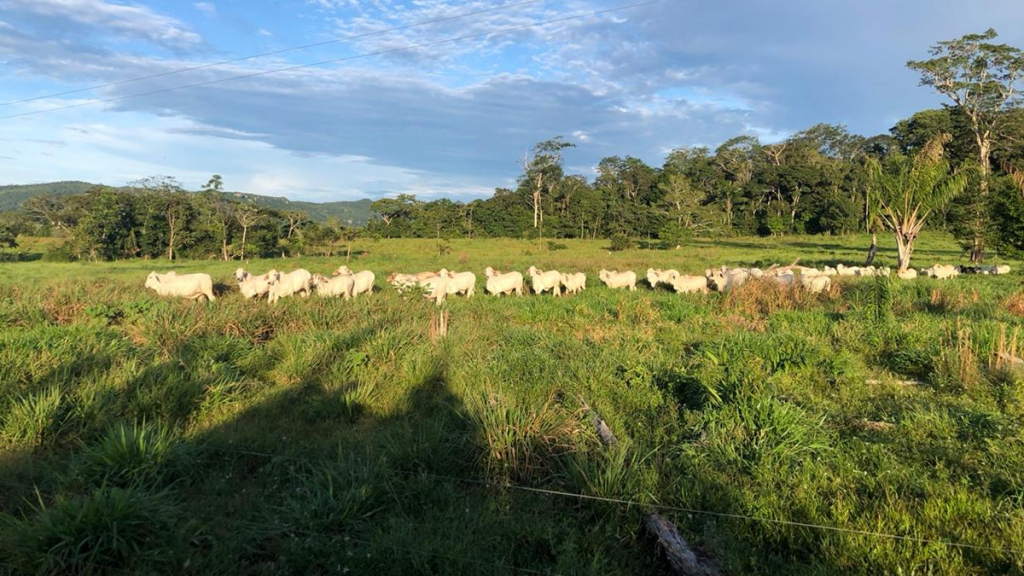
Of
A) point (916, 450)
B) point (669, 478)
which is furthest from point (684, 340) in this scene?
point (669, 478)

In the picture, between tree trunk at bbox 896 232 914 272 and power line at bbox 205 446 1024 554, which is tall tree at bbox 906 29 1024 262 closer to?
tree trunk at bbox 896 232 914 272

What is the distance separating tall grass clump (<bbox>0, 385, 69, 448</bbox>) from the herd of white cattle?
6667 mm

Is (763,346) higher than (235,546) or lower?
higher

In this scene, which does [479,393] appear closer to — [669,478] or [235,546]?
[669,478]

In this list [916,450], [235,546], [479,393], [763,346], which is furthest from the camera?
[763,346]

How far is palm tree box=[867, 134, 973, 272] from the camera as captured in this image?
65.5 feet

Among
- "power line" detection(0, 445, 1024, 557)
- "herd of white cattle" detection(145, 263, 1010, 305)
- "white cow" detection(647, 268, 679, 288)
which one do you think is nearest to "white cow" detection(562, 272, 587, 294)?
"herd of white cattle" detection(145, 263, 1010, 305)

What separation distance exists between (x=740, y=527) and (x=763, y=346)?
4219 millimetres

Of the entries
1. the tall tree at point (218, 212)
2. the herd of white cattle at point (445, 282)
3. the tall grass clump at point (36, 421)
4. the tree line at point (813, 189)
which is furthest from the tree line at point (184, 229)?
the tall grass clump at point (36, 421)

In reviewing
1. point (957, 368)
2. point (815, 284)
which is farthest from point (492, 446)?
point (815, 284)

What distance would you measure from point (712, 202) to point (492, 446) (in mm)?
58939

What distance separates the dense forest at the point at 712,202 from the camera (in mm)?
21109

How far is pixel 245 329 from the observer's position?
8.70 m

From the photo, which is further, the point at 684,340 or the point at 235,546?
the point at 684,340
